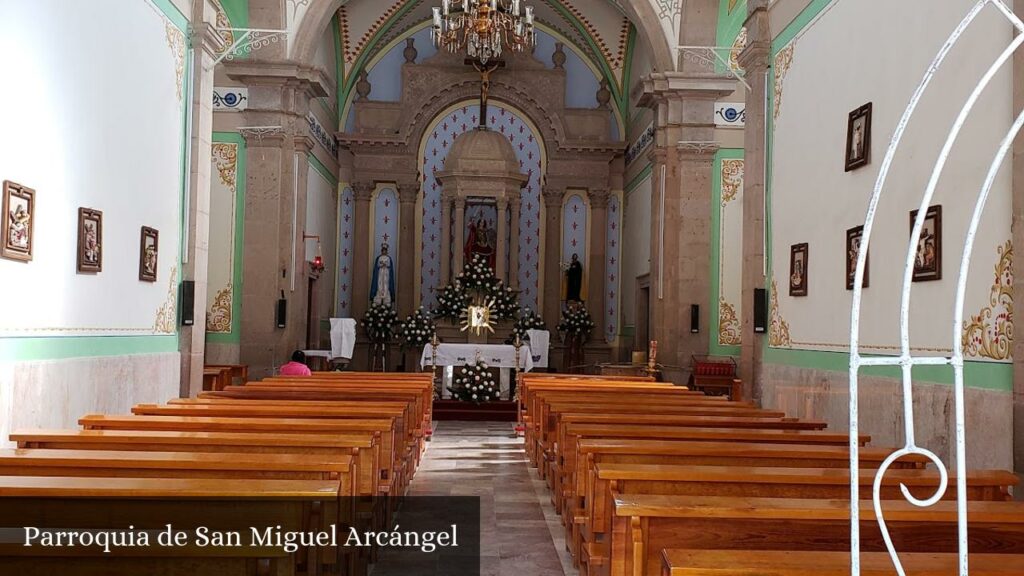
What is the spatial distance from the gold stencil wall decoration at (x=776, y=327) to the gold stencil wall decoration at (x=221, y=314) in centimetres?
739

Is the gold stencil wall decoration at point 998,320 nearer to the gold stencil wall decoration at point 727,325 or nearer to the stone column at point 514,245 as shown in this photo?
the gold stencil wall decoration at point 727,325

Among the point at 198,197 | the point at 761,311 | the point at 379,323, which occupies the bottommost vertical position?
the point at 379,323

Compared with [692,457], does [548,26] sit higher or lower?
higher

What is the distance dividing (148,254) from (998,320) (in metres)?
6.18

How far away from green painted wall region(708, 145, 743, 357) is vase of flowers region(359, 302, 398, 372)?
6.19 meters

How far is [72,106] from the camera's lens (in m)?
6.37

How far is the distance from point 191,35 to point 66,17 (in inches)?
105

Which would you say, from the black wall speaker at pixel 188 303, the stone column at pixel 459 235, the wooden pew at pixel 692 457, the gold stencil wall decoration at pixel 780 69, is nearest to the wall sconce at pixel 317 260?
the stone column at pixel 459 235

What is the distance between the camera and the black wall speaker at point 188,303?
8.64 meters

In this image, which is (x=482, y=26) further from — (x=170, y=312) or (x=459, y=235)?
(x=459, y=235)

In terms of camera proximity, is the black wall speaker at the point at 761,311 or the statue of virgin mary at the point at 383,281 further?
the statue of virgin mary at the point at 383,281

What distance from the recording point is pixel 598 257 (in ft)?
60.1

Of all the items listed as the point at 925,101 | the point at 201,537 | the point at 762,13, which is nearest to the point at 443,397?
the point at 762,13

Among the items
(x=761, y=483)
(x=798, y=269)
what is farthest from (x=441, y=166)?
(x=761, y=483)
